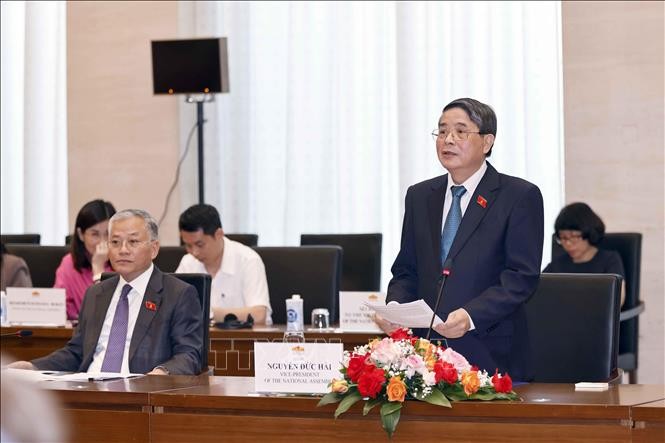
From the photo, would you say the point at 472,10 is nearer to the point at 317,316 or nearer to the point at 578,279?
the point at 317,316

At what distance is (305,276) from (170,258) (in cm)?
82

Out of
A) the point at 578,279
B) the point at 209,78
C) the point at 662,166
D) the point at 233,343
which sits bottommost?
the point at 233,343

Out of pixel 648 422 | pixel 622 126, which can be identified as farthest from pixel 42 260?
pixel 648 422

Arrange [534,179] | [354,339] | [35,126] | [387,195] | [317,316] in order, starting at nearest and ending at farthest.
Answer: [354,339], [317,316], [534,179], [387,195], [35,126]

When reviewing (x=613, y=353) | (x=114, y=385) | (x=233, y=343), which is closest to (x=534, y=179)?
(x=233, y=343)

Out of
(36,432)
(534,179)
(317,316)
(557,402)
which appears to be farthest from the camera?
(534,179)

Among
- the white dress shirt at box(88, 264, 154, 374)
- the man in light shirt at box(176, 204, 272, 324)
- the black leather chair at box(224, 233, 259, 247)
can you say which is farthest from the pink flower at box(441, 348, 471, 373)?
the black leather chair at box(224, 233, 259, 247)

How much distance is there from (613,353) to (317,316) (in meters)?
1.63

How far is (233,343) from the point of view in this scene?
15.5ft

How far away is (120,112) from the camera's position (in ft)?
26.8

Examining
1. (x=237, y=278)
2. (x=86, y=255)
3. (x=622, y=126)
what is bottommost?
(x=237, y=278)

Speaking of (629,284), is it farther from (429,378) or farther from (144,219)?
(429,378)

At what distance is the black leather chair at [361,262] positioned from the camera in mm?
6078

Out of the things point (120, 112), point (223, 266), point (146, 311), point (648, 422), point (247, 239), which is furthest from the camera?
point (120, 112)
